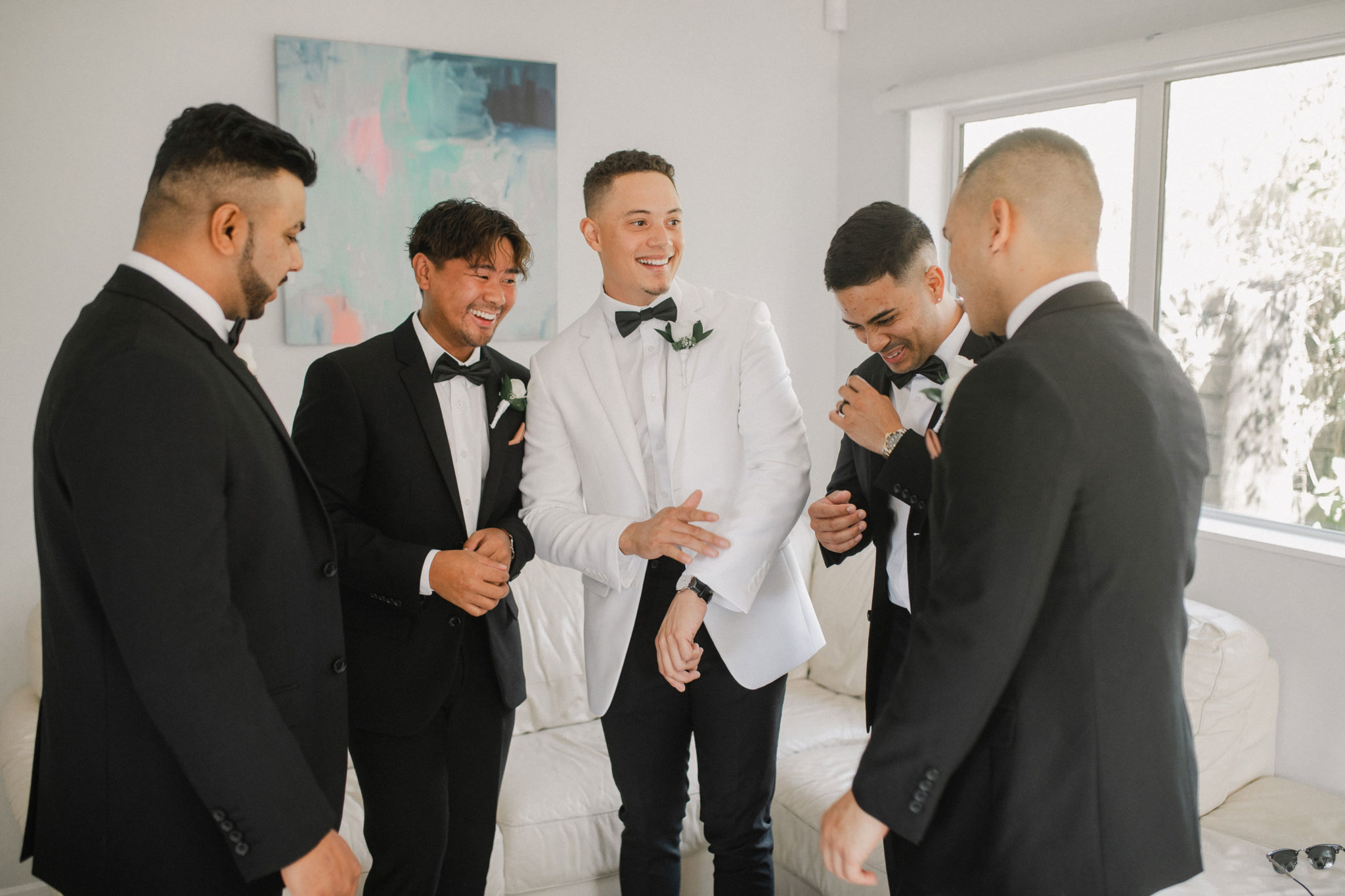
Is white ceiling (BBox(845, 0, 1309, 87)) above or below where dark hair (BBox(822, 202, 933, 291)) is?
above

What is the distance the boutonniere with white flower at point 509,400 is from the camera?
2.11 m

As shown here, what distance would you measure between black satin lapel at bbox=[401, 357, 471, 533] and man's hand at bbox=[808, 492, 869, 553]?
0.73 m

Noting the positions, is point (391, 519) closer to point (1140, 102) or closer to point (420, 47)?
point (420, 47)

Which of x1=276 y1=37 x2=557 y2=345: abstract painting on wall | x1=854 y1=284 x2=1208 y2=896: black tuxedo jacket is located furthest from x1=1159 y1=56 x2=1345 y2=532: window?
x1=276 y1=37 x2=557 y2=345: abstract painting on wall

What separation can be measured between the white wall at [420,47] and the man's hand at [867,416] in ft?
7.19

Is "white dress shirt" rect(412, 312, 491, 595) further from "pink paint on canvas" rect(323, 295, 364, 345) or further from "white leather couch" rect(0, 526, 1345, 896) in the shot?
"pink paint on canvas" rect(323, 295, 364, 345)

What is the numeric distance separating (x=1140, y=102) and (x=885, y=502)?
2.27 meters

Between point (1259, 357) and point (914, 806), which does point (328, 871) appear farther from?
point (1259, 357)

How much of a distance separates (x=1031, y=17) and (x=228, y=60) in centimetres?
284

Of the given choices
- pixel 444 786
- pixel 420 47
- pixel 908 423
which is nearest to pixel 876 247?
pixel 908 423

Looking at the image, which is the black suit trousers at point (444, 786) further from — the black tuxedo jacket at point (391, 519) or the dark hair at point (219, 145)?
the dark hair at point (219, 145)

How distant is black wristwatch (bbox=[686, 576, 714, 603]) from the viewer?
1912 mm

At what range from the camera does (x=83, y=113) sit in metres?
3.04

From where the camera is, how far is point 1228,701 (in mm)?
2703
